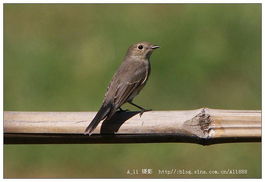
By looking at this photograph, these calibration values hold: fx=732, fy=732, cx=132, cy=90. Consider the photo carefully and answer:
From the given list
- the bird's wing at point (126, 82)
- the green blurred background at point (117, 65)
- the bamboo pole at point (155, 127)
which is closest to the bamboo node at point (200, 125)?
the bamboo pole at point (155, 127)

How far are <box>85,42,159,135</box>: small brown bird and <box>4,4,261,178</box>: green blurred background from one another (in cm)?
142

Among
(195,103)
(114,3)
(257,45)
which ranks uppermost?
(114,3)

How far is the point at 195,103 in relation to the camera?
33.8 feet

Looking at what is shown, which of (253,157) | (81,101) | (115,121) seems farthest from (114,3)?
(115,121)

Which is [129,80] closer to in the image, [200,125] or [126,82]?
[126,82]

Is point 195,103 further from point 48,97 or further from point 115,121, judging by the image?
point 115,121

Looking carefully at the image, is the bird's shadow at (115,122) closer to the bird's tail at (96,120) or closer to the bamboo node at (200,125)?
the bird's tail at (96,120)

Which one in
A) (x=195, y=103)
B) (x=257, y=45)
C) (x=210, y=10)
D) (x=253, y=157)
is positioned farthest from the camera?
(x=210, y=10)

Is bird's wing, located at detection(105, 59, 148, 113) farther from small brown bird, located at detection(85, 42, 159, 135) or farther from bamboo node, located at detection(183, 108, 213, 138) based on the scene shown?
bamboo node, located at detection(183, 108, 213, 138)

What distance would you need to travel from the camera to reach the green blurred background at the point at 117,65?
943 centimetres

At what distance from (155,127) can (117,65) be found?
5506 millimetres

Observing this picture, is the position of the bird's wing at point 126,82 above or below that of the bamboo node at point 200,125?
above

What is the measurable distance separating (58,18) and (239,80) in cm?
323

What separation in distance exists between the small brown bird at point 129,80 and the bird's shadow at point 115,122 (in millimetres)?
115
